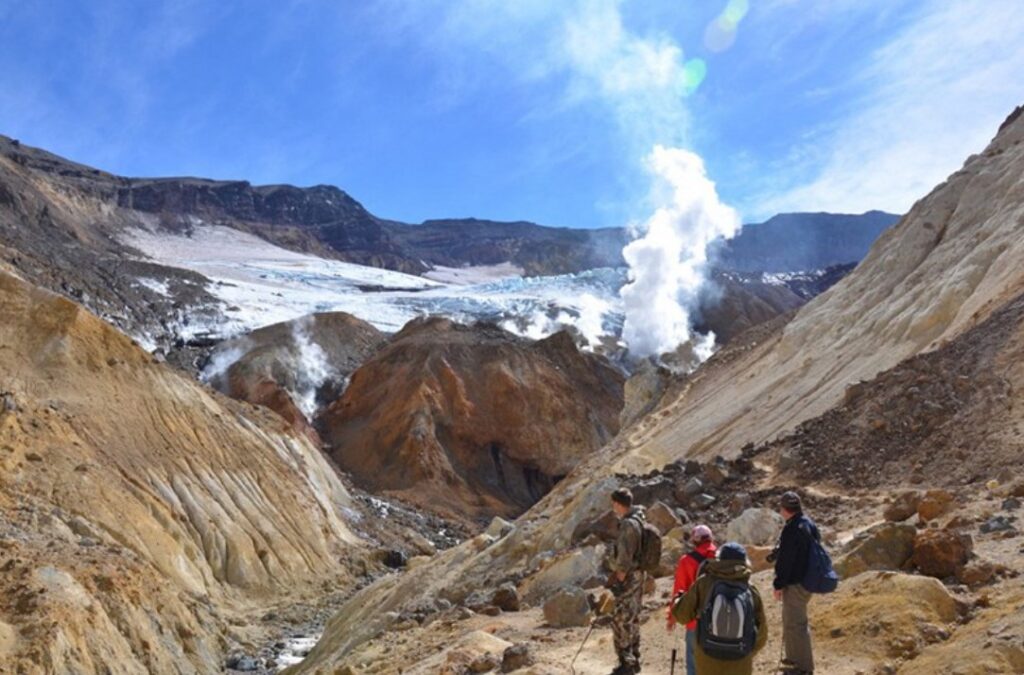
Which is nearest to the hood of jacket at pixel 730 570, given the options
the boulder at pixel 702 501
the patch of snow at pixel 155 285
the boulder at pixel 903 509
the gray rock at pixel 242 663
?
the boulder at pixel 903 509

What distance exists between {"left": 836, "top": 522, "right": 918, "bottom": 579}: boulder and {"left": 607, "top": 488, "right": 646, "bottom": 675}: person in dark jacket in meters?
2.22

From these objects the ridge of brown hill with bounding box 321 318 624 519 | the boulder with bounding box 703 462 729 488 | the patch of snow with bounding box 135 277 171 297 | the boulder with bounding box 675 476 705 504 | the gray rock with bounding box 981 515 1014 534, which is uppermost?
the patch of snow with bounding box 135 277 171 297

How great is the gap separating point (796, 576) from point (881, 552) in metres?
2.33

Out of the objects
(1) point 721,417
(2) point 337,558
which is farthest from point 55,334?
(1) point 721,417

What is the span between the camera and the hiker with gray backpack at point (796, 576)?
5.77 metres

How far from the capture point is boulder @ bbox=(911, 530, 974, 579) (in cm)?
702

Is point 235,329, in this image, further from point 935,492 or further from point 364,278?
point 935,492

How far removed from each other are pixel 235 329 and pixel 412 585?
55575 mm

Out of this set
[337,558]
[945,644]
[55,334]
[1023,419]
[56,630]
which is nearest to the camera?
[945,644]

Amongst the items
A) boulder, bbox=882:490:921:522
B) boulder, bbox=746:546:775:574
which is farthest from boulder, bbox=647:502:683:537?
boulder, bbox=882:490:921:522

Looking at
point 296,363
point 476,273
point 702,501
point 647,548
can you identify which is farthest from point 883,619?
→ point 476,273

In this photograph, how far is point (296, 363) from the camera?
196 ft

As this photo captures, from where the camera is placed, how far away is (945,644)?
19.1 feet

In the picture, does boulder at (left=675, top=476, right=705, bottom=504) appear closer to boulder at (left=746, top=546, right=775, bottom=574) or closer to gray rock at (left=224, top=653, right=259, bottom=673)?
boulder at (left=746, top=546, right=775, bottom=574)
